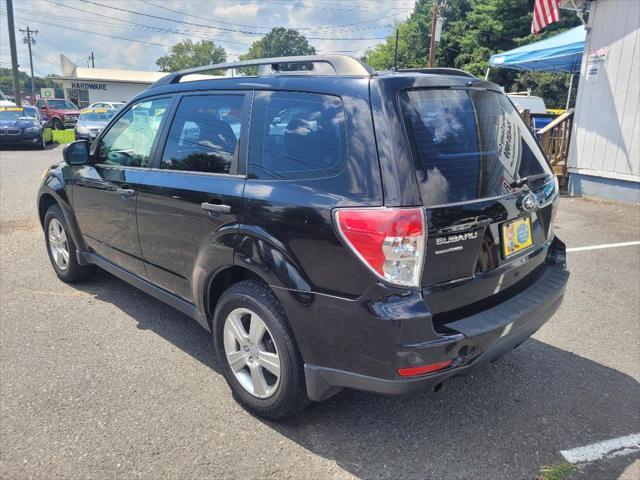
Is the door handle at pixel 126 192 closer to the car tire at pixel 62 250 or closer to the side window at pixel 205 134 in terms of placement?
the side window at pixel 205 134

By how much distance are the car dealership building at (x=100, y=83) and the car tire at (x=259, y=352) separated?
5809 cm

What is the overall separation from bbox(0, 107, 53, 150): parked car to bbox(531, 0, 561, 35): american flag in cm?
1530

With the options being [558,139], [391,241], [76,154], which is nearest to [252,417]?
[391,241]

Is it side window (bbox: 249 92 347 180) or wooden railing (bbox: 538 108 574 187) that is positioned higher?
side window (bbox: 249 92 347 180)

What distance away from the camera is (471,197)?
246 cm

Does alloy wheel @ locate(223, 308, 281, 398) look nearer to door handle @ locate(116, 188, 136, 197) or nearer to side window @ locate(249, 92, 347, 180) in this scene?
side window @ locate(249, 92, 347, 180)

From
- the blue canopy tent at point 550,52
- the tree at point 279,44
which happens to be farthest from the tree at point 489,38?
the tree at point 279,44

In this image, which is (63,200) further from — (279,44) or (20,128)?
(279,44)

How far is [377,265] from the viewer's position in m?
2.26

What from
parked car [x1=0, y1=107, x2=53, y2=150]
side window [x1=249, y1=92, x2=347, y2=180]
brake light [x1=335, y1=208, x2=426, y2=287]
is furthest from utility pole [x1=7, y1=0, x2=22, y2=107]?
brake light [x1=335, y1=208, x2=426, y2=287]

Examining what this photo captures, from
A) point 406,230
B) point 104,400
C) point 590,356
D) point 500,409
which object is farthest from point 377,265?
point 590,356

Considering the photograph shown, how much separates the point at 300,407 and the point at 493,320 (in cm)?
108

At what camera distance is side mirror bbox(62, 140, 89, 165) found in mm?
4219

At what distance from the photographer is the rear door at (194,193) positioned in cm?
293
